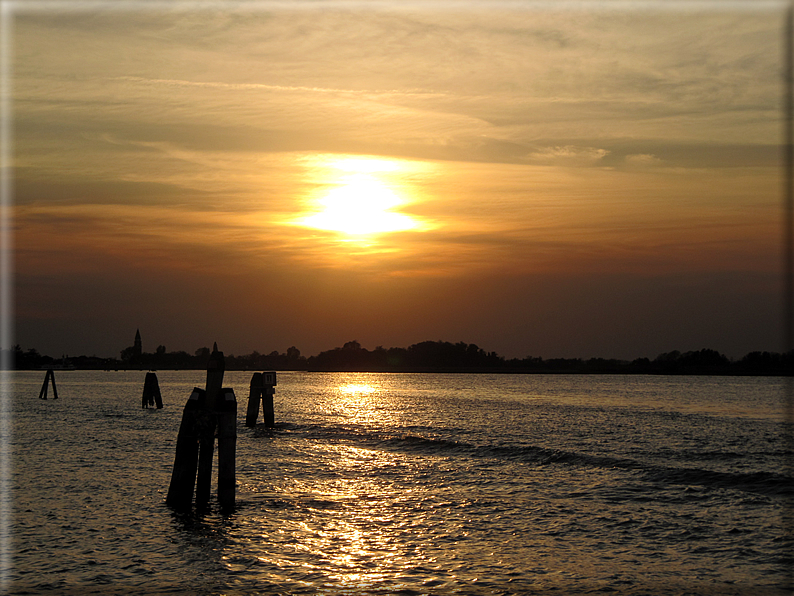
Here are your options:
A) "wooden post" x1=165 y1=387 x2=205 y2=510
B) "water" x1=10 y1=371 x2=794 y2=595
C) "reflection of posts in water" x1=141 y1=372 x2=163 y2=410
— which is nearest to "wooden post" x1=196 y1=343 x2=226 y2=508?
"wooden post" x1=165 y1=387 x2=205 y2=510

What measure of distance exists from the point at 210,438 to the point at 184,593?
5.80 m

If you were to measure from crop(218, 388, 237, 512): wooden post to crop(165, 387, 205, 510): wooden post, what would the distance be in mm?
559

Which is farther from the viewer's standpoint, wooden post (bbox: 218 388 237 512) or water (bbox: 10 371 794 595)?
wooden post (bbox: 218 388 237 512)

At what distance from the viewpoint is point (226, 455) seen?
1523 centimetres

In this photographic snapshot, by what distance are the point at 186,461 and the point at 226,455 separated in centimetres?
113

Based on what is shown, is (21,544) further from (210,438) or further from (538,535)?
(538,535)

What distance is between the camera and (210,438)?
1550 centimetres

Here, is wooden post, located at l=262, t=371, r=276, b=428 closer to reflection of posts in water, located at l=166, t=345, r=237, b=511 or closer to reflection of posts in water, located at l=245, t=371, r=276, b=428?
reflection of posts in water, located at l=245, t=371, r=276, b=428

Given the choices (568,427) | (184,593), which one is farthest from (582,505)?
(568,427)

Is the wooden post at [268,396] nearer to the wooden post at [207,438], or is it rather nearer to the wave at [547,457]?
the wave at [547,457]

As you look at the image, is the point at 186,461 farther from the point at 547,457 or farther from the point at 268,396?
the point at 268,396

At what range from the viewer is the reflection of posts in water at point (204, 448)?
15.2 m

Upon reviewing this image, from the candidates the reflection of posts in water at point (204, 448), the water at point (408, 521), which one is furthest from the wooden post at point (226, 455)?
the water at point (408, 521)

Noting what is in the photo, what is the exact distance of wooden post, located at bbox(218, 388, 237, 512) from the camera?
15.1m
